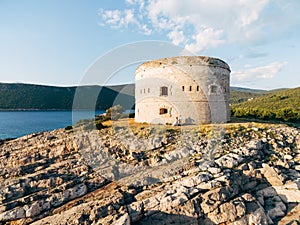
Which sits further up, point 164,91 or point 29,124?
point 164,91

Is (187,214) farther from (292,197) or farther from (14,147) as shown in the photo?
(14,147)

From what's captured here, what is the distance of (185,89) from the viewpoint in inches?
894

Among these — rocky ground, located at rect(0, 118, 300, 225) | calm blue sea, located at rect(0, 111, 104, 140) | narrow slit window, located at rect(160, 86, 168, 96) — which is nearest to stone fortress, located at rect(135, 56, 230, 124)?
narrow slit window, located at rect(160, 86, 168, 96)

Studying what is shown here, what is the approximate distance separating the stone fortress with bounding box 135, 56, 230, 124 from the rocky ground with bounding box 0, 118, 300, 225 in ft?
10.6

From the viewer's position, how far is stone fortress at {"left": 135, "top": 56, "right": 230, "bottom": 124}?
22641 mm

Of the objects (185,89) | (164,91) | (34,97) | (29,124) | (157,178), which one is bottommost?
(29,124)

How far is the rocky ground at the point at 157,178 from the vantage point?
11188 millimetres

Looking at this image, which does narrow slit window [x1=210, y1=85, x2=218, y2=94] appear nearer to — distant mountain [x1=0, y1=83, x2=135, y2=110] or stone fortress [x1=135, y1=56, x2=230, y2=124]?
stone fortress [x1=135, y1=56, x2=230, y2=124]

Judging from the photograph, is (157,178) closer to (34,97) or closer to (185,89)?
(185,89)

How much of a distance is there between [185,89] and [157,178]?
11.2 metres

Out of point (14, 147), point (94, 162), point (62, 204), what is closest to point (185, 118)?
point (94, 162)

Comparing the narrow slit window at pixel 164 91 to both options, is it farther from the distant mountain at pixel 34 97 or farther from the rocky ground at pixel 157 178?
the distant mountain at pixel 34 97

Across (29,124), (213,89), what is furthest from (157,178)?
(29,124)

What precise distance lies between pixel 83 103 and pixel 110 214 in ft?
295
